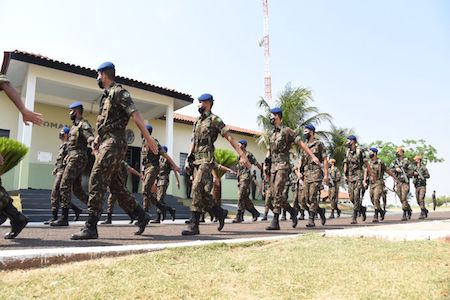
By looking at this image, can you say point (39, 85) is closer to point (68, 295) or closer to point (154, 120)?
point (154, 120)

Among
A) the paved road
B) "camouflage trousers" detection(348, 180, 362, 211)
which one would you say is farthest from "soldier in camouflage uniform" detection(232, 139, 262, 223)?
the paved road

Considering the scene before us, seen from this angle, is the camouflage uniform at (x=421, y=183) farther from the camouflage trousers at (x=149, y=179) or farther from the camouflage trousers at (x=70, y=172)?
the camouflage trousers at (x=70, y=172)

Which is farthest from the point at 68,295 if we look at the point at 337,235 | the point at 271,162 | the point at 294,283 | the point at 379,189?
the point at 379,189

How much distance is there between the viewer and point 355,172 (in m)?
10.0

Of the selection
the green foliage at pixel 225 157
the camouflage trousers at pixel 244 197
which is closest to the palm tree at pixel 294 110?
the green foliage at pixel 225 157

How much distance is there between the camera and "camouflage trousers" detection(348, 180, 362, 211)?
31.9ft

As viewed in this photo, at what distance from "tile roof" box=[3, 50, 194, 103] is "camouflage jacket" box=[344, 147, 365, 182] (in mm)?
9087

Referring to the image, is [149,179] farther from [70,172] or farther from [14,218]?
[14,218]

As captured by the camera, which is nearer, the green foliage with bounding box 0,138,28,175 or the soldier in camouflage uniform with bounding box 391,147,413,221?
the green foliage with bounding box 0,138,28,175

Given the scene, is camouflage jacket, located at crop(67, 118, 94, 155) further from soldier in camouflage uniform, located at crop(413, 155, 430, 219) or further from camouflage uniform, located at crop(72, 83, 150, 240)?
soldier in camouflage uniform, located at crop(413, 155, 430, 219)

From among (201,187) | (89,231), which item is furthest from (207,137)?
(89,231)

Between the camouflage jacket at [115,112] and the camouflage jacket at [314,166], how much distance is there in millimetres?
4672

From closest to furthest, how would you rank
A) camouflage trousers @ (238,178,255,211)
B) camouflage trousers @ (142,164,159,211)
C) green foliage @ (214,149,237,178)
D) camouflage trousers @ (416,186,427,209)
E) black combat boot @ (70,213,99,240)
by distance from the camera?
1. black combat boot @ (70,213,99,240)
2. camouflage trousers @ (142,164,159,211)
3. camouflage trousers @ (238,178,255,211)
4. camouflage trousers @ (416,186,427,209)
5. green foliage @ (214,149,237,178)

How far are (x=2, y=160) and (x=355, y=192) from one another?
8.05m
